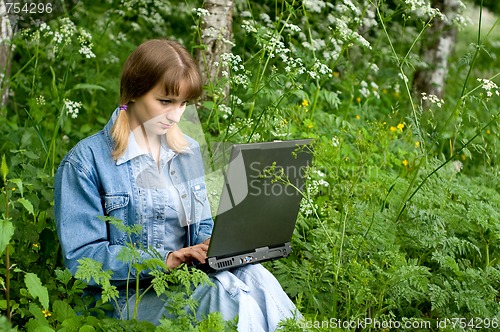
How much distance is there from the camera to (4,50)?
470 cm

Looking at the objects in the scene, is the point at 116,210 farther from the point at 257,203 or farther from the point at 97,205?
the point at 257,203

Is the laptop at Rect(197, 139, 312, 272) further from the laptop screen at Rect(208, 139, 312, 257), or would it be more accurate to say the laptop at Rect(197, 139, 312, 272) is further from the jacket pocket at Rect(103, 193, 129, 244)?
the jacket pocket at Rect(103, 193, 129, 244)

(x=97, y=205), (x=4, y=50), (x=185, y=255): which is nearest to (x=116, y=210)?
(x=97, y=205)

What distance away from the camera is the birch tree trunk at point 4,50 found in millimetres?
4457

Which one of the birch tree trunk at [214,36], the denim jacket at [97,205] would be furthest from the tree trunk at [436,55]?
the denim jacket at [97,205]

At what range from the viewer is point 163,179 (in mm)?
2936

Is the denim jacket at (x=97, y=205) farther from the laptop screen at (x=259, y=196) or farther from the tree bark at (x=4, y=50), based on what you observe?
the tree bark at (x=4, y=50)

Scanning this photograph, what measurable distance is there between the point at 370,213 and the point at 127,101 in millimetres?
1199

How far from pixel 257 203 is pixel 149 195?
437mm

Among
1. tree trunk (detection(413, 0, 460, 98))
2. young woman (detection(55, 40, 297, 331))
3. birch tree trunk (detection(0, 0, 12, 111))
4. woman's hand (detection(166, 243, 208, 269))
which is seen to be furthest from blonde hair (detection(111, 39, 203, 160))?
tree trunk (detection(413, 0, 460, 98))

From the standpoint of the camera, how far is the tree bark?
4.46 metres

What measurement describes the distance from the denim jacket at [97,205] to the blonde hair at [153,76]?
5 cm

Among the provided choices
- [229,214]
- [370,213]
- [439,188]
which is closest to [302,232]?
[370,213]

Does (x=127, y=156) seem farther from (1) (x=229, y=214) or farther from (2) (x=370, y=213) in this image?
(2) (x=370, y=213)
